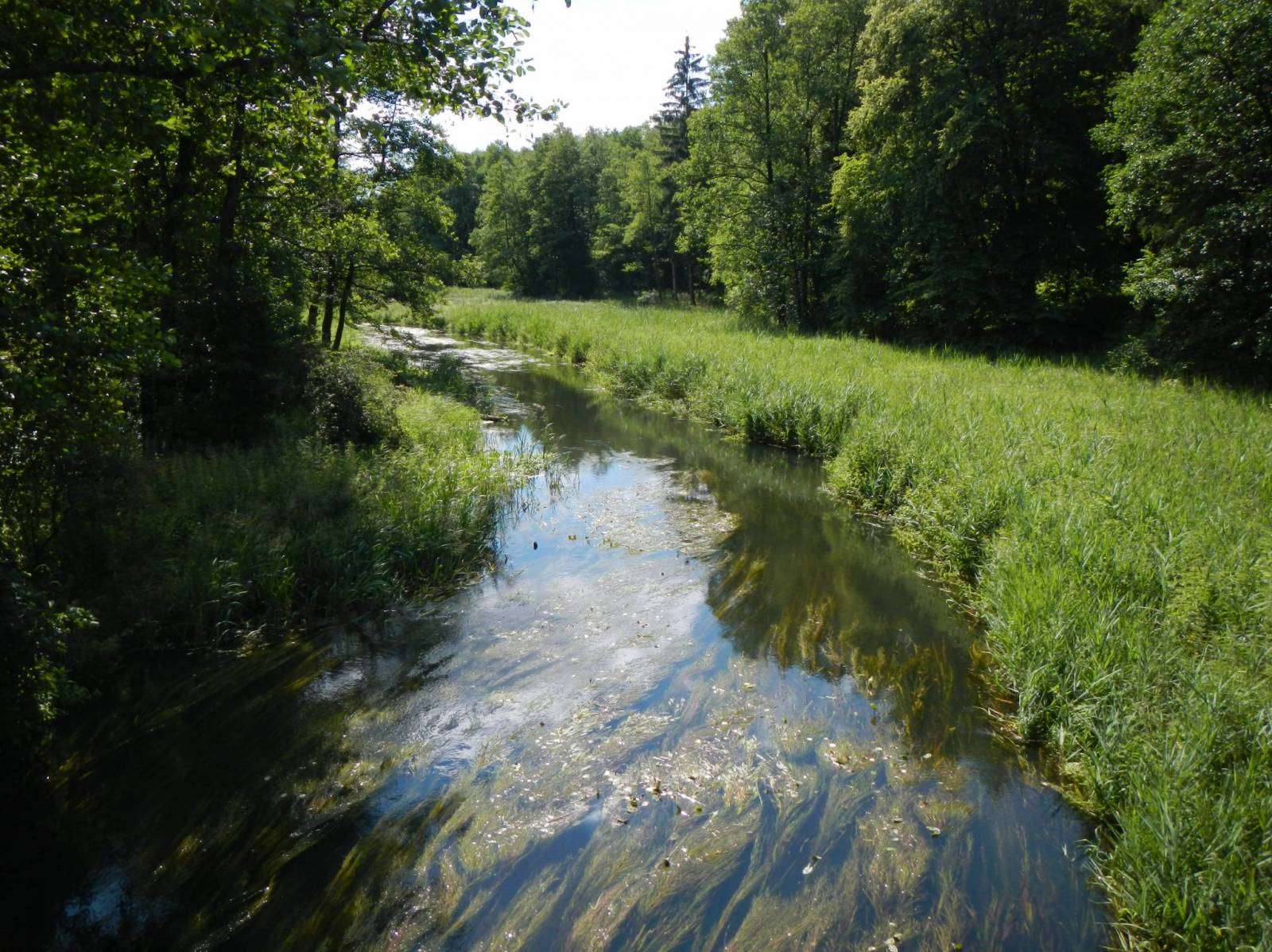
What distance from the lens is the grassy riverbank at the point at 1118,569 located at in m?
3.43

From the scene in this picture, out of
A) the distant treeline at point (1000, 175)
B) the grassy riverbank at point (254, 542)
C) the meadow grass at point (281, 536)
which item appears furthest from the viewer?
the distant treeline at point (1000, 175)

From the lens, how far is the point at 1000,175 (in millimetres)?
19828

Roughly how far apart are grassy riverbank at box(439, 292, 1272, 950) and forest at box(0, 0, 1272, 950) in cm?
4

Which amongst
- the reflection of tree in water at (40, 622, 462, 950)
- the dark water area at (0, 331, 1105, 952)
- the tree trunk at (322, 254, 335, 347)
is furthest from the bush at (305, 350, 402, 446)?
the reflection of tree in water at (40, 622, 462, 950)

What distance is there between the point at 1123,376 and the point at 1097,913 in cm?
1339

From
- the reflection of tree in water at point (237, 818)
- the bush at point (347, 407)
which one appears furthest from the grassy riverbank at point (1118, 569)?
the bush at point (347, 407)

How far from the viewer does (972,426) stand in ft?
32.9

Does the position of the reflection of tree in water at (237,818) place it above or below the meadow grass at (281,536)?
below

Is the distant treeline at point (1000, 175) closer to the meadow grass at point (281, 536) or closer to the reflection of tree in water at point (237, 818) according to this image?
the meadow grass at point (281, 536)

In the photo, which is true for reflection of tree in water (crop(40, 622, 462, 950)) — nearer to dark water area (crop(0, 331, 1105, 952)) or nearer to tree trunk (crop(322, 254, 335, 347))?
dark water area (crop(0, 331, 1105, 952))

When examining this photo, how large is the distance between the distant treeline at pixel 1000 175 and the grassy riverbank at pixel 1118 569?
10.1 ft

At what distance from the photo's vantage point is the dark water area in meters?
3.58

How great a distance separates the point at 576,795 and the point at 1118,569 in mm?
4783

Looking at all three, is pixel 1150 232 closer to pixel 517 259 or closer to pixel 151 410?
pixel 151 410
